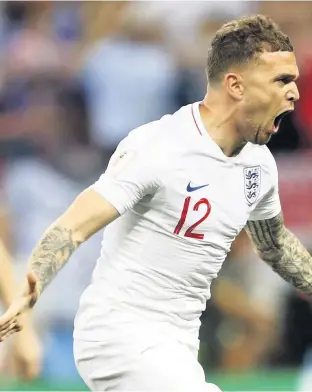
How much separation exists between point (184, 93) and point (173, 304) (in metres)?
4.08

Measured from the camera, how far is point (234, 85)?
13.0 feet

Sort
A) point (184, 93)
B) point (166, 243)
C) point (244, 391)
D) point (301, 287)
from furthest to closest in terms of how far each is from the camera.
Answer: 1. point (184, 93)
2. point (244, 391)
3. point (301, 287)
4. point (166, 243)

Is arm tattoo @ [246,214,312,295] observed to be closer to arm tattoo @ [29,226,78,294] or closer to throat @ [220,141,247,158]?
throat @ [220,141,247,158]

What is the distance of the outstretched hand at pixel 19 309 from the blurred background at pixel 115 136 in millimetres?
4021

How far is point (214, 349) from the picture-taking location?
7.54m

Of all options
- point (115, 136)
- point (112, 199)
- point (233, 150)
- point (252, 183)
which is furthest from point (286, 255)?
point (115, 136)

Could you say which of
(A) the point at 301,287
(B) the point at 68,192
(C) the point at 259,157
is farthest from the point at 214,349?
(C) the point at 259,157

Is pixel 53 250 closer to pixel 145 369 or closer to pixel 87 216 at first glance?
pixel 87 216

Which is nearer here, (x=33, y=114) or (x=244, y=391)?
(x=244, y=391)

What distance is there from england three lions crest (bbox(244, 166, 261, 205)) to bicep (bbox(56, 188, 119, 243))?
0.61m

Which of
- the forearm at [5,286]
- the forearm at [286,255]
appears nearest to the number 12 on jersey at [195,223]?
the forearm at [286,255]

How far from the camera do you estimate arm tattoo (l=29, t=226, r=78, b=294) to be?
356 centimetres

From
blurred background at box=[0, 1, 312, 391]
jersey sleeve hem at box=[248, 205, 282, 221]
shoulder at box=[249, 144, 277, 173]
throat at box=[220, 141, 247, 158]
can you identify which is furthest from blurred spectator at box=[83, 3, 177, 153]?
throat at box=[220, 141, 247, 158]

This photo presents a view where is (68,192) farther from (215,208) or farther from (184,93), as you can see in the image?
(215,208)
